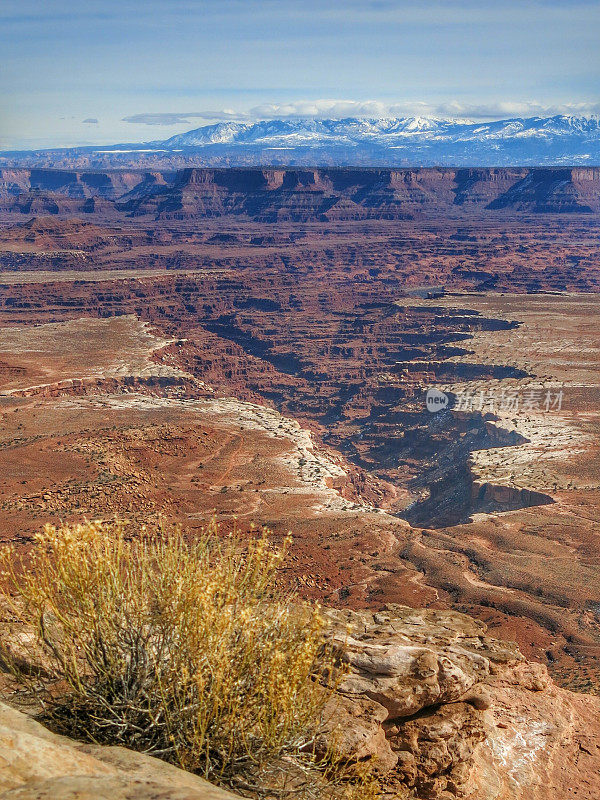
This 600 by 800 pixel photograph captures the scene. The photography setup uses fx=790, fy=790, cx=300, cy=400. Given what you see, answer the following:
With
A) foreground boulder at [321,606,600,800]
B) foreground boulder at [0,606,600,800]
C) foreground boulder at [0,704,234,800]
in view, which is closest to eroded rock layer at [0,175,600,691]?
foreground boulder at [0,606,600,800]

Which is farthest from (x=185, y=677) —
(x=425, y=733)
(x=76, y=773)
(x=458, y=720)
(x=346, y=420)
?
(x=346, y=420)

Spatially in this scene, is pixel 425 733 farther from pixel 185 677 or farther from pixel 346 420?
pixel 346 420

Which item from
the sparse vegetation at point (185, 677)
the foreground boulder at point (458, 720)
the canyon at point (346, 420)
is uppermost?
the sparse vegetation at point (185, 677)

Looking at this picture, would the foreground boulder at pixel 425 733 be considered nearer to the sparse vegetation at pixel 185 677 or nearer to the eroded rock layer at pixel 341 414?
the sparse vegetation at pixel 185 677

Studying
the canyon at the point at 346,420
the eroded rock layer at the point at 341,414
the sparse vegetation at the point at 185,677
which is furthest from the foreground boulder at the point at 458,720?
the eroded rock layer at the point at 341,414

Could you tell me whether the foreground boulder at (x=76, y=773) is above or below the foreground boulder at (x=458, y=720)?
above

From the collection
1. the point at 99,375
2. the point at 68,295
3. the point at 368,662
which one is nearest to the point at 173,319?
the point at 68,295
